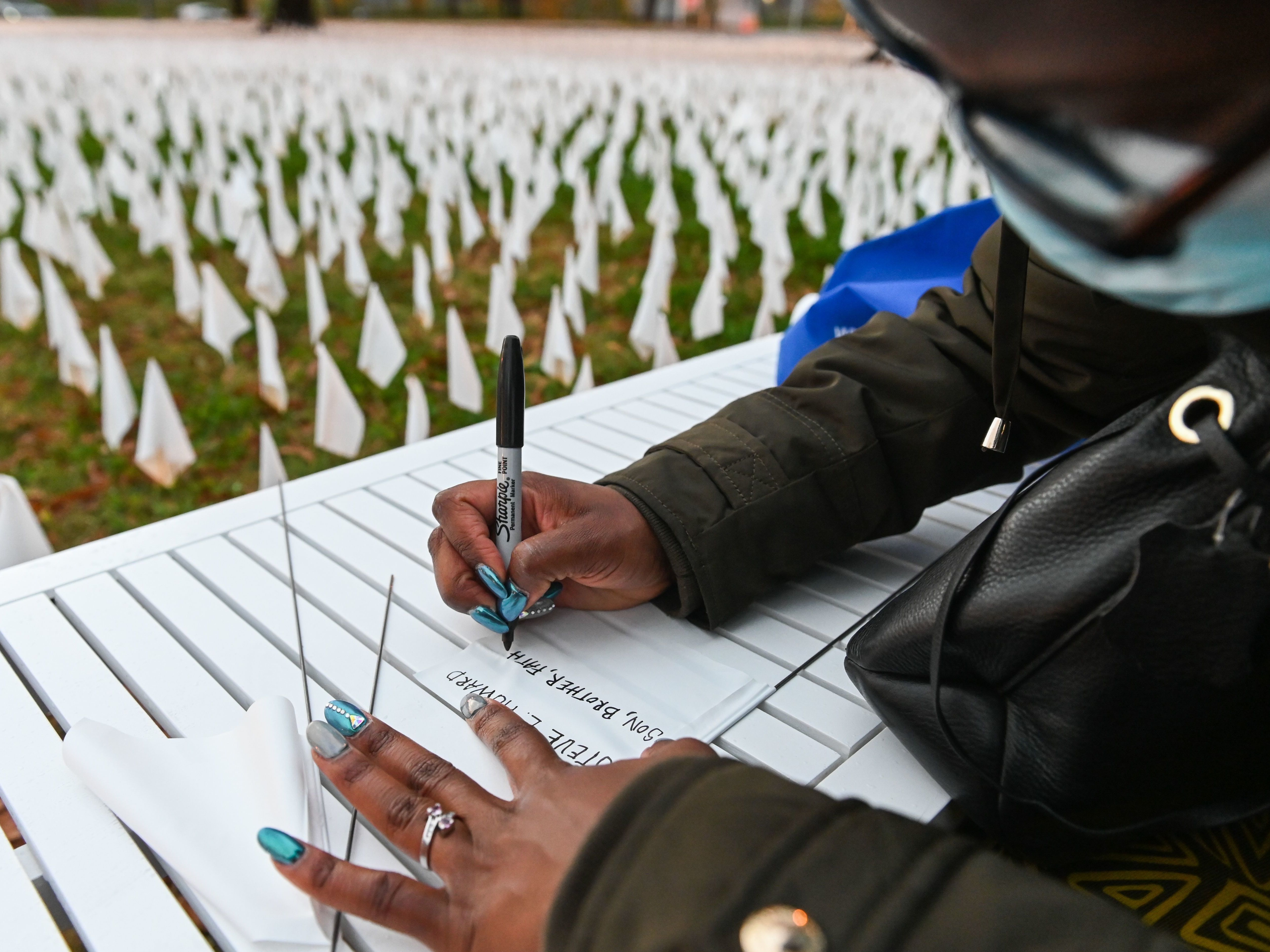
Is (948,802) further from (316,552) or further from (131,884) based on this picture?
(316,552)

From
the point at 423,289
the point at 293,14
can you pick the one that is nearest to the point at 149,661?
the point at 423,289

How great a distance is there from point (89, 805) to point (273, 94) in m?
6.38

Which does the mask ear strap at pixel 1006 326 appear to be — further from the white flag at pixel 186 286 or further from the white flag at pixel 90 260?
the white flag at pixel 90 260

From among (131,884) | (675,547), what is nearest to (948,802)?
(675,547)

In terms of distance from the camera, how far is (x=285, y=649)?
1007 millimetres

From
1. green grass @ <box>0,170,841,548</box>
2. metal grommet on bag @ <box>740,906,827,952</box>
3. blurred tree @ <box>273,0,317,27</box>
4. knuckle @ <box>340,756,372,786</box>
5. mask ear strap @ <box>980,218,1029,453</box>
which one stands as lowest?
green grass @ <box>0,170,841,548</box>

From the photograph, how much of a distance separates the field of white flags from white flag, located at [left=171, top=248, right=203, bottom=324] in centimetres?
2

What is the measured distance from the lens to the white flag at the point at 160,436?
1.98 m

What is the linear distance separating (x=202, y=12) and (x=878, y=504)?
29840mm

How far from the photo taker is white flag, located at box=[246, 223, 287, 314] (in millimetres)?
3170

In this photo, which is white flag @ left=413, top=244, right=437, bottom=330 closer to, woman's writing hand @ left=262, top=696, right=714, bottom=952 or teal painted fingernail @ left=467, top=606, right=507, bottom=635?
teal painted fingernail @ left=467, top=606, right=507, bottom=635

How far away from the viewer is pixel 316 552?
1206mm

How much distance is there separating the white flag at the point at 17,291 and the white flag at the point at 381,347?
4.31ft

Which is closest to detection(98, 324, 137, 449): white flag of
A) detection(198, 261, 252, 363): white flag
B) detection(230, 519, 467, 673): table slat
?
detection(198, 261, 252, 363): white flag
